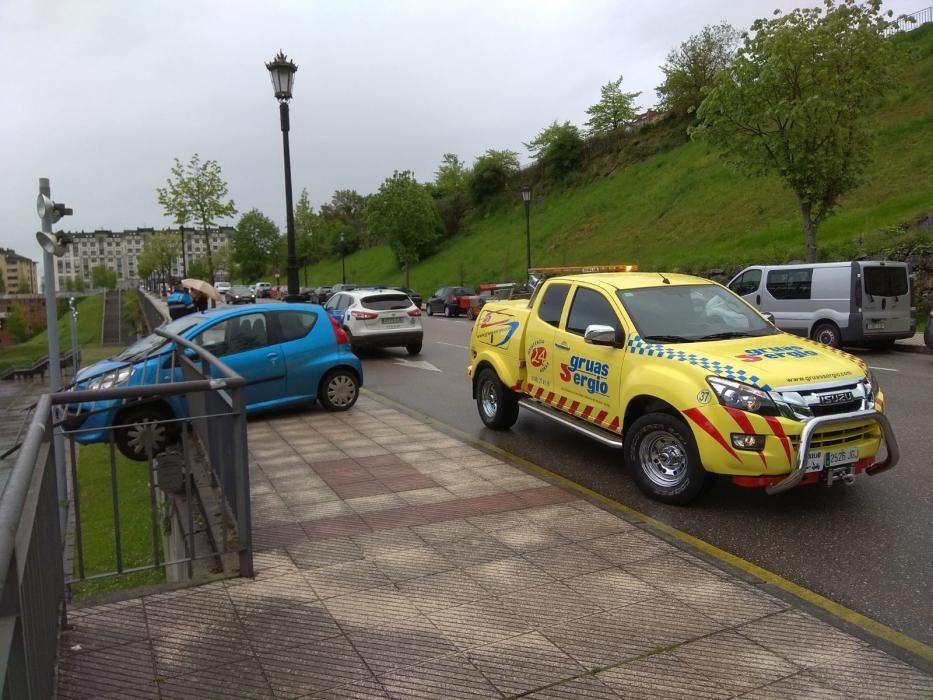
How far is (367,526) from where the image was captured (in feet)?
17.4

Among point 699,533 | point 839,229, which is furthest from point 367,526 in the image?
point 839,229

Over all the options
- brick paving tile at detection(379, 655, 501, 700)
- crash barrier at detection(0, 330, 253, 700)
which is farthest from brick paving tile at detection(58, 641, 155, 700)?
brick paving tile at detection(379, 655, 501, 700)

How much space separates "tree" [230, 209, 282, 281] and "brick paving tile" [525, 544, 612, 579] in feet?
293

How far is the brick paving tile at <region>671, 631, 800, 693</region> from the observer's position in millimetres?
3279

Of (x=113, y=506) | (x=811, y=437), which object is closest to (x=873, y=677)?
(x=811, y=437)

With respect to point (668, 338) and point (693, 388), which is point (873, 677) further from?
point (668, 338)

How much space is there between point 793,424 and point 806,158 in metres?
17.0

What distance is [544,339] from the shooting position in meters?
7.61

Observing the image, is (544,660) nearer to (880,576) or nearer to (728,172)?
(880,576)

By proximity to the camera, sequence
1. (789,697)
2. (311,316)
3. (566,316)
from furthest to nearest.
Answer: (311,316) → (566,316) → (789,697)

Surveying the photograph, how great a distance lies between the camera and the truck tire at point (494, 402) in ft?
27.7

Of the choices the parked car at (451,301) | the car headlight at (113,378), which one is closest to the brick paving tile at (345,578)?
the car headlight at (113,378)

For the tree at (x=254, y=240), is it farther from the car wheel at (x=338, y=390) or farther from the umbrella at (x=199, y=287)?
the car wheel at (x=338, y=390)

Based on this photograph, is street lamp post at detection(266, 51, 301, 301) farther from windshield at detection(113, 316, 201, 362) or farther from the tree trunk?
the tree trunk
